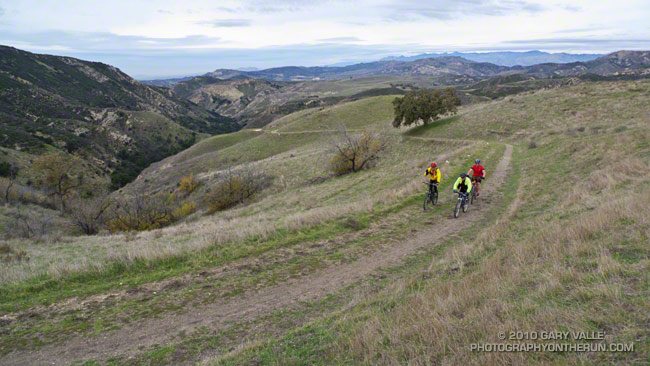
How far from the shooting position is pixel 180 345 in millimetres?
5398

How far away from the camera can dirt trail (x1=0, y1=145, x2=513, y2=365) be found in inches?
209

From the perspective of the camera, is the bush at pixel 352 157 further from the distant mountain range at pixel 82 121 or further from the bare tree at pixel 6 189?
the distant mountain range at pixel 82 121

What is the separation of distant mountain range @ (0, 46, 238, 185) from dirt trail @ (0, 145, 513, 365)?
82.3 meters

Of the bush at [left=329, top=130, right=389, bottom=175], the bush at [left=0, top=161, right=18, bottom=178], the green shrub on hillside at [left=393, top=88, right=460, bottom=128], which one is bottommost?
the bush at [left=0, top=161, right=18, bottom=178]

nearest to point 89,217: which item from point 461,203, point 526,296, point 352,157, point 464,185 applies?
point 352,157

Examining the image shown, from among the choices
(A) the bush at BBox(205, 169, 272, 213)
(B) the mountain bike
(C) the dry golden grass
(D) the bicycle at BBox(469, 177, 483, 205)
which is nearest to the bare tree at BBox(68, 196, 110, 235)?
(A) the bush at BBox(205, 169, 272, 213)

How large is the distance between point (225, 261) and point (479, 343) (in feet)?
23.2

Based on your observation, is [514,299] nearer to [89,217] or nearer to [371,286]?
[371,286]

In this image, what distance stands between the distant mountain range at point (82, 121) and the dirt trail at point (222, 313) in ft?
270

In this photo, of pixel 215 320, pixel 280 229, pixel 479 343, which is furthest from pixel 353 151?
pixel 479 343

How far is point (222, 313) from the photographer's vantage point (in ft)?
21.3

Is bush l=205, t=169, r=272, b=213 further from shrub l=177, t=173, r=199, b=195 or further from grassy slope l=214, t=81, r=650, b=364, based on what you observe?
grassy slope l=214, t=81, r=650, b=364

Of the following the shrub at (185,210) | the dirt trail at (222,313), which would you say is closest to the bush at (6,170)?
the shrub at (185,210)

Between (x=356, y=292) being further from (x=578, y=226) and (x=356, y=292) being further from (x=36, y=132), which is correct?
(x=36, y=132)
